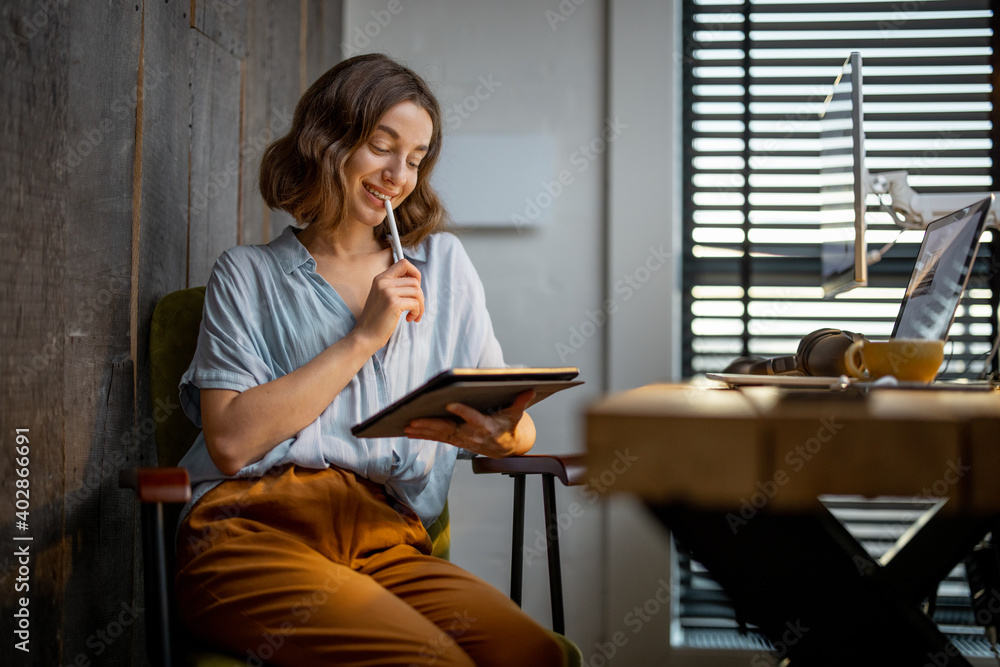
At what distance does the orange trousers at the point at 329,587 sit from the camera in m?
1.03

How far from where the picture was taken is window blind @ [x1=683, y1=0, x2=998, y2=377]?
2389mm

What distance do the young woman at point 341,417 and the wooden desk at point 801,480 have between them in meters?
0.38

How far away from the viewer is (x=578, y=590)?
2348 millimetres

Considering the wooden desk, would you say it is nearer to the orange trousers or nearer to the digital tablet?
the digital tablet

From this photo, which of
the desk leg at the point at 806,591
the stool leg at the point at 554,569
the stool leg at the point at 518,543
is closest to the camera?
the desk leg at the point at 806,591

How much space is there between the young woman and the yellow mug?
0.48 meters

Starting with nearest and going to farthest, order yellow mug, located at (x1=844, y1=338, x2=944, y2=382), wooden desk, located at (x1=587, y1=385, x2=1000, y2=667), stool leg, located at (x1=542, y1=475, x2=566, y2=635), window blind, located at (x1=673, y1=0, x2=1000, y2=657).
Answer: wooden desk, located at (x1=587, y1=385, x2=1000, y2=667) < yellow mug, located at (x1=844, y1=338, x2=944, y2=382) < stool leg, located at (x1=542, y1=475, x2=566, y2=635) < window blind, located at (x1=673, y1=0, x2=1000, y2=657)

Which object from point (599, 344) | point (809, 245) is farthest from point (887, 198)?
point (599, 344)

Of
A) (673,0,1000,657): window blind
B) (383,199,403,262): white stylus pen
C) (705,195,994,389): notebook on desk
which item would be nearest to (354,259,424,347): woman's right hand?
(383,199,403,262): white stylus pen

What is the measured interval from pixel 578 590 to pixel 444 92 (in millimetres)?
1579

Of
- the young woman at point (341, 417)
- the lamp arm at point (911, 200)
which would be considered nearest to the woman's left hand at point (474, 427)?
the young woman at point (341, 417)

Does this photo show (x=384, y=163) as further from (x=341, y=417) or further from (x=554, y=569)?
(x=554, y=569)

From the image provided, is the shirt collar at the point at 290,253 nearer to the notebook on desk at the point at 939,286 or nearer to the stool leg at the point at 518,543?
the stool leg at the point at 518,543

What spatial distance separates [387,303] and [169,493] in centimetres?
45
